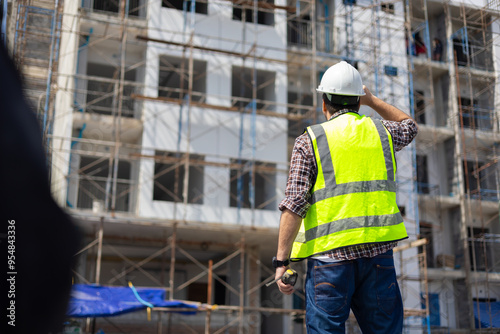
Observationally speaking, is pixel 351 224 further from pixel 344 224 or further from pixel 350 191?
pixel 350 191

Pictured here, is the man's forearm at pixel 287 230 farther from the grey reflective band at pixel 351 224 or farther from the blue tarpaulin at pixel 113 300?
the blue tarpaulin at pixel 113 300

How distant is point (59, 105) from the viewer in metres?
19.8

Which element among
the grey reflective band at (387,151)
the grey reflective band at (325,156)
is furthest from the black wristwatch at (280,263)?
the grey reflective band at (387,151)

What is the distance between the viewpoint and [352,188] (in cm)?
291

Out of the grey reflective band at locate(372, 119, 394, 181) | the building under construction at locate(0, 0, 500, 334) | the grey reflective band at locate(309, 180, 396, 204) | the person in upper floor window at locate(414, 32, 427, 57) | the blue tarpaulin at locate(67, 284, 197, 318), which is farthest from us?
the person in upper floor window at locate(414, 32, 427, 57)

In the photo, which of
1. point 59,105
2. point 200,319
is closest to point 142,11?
point 59,105

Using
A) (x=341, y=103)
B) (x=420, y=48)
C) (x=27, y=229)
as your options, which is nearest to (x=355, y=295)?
(x=341, y=103)

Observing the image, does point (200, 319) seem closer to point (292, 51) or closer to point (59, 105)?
point (59, 105)

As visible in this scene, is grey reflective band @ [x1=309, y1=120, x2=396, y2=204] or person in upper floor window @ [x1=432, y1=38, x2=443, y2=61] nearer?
grey reflective band @ [x1=309, y1=120, x2=396, y2=204]

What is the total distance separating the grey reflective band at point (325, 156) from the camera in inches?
117

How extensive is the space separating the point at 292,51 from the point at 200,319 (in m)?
9.43

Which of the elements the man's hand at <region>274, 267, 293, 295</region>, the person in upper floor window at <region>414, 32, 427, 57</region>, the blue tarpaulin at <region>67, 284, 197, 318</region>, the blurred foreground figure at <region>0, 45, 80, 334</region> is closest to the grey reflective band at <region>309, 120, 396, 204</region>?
the man's hand at <region>274, 267, 293, 295</region>

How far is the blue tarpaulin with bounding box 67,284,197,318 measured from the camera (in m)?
13.8

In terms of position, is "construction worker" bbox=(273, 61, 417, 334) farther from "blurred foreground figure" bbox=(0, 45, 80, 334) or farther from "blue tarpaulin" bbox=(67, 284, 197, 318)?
"blue tarpaulin" bbox=(67, 284, 197, 318)
